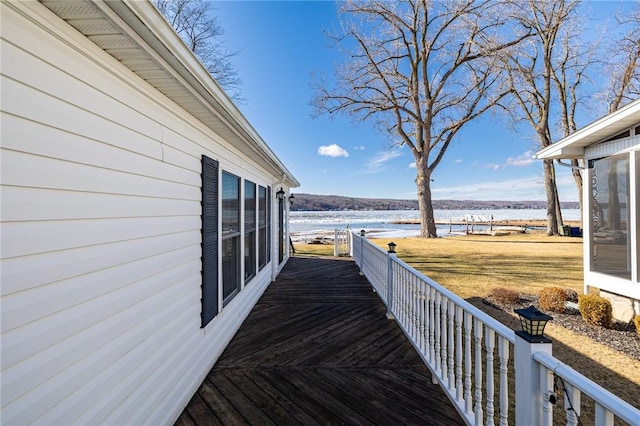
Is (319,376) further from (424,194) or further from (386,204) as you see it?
(386,204)

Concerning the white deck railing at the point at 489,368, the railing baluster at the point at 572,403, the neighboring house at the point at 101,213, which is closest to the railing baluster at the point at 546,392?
the white deck railing at the point at 489,368

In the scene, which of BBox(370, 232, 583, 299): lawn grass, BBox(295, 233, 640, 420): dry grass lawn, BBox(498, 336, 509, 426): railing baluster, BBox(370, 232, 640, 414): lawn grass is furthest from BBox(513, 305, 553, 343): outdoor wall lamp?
BBox(370, 232, 583, 299): lawn grass

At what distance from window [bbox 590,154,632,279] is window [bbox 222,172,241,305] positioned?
6104 mm

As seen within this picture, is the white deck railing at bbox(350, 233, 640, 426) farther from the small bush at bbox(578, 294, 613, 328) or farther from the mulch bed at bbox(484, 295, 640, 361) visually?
the small bush at bbox(578, 294, 613, 328)

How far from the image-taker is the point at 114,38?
1.49 metres

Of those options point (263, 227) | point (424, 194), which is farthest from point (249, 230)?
point (424, 194)

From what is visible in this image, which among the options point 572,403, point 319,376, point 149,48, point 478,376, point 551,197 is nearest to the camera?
point 572,403

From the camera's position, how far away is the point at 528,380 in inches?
55.7

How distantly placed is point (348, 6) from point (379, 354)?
15861 millimetres

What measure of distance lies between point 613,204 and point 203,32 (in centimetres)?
1390

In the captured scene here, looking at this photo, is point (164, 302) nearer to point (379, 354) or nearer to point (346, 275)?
point (379, 354)

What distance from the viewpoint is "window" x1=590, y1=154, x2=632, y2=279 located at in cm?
464

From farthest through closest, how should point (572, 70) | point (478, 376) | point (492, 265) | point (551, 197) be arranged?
point (551, 197) → point (572, 70) → point (492, 265) → point (478, 376)

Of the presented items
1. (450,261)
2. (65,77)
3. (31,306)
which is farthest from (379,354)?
(450,261)
